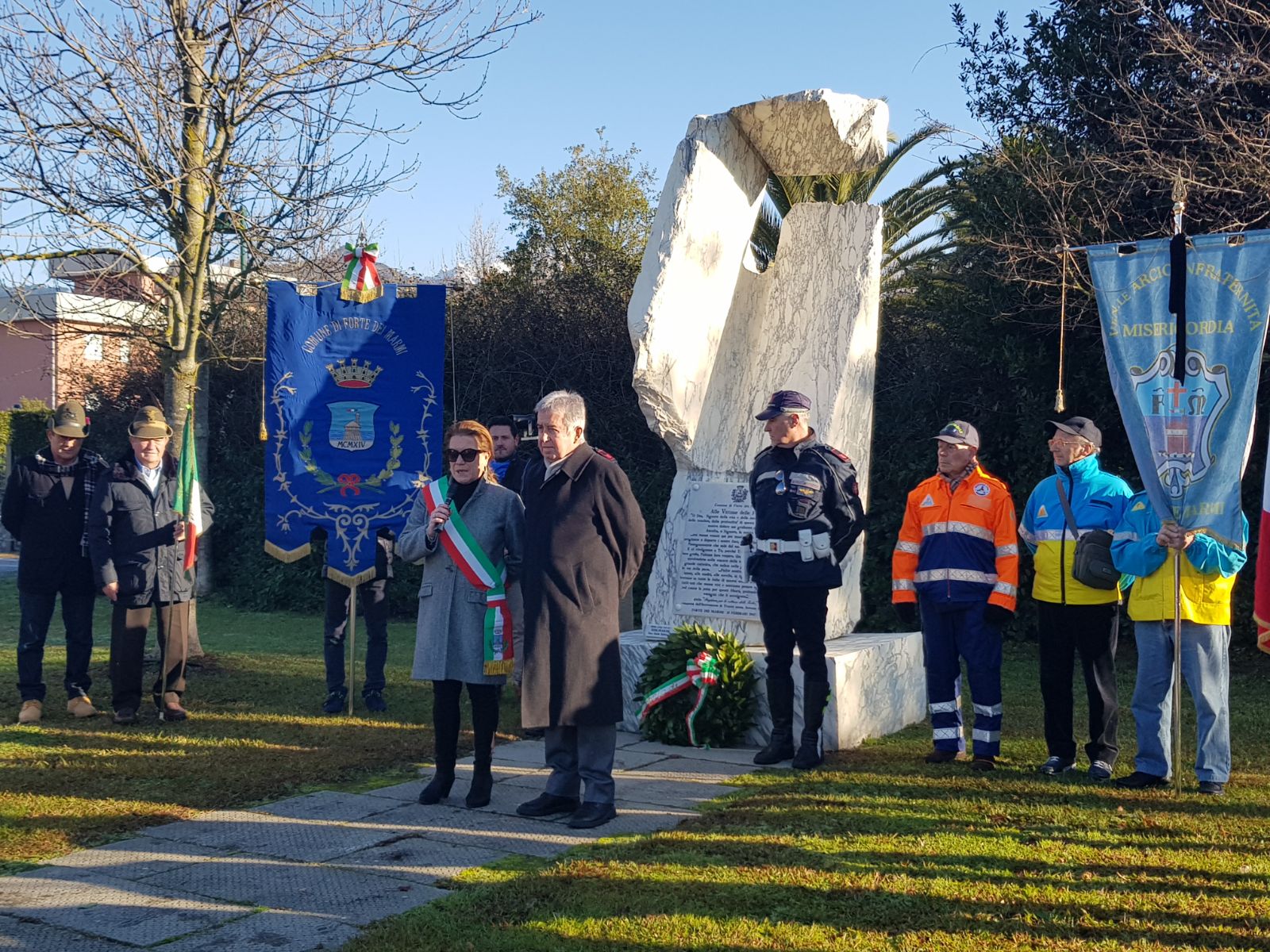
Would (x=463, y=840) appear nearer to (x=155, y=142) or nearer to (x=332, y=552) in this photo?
(x=332, y=552)

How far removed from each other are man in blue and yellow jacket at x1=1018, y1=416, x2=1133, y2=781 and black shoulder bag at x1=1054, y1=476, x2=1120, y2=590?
5 cm

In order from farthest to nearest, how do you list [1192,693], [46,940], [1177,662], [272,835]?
1. [1192,693]
2. [1177,662]
3. [272,835]
4. [46,940]

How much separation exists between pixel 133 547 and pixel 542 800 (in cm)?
347

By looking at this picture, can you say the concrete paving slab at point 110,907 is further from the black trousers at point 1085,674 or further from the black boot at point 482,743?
the black trousers at point 1085,674

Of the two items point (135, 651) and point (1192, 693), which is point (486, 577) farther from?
point (1192, 693)

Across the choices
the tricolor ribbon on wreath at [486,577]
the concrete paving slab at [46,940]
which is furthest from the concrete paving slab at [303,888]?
the tricolor ribbon on wreath at [486,577]

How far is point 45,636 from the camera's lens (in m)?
7.61

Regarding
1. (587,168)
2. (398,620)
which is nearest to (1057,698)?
(398,620)

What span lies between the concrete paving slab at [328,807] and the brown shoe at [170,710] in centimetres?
224

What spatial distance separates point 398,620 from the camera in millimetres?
14289

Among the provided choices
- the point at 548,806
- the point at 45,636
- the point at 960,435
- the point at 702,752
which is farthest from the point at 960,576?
the point at 45,636

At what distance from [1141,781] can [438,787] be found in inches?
132

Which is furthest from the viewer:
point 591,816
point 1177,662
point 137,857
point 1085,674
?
point 1085,674

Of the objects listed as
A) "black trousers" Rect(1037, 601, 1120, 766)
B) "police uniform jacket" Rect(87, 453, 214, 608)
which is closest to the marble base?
"black trousers" Rect(1037, 601, 1120, 766)
